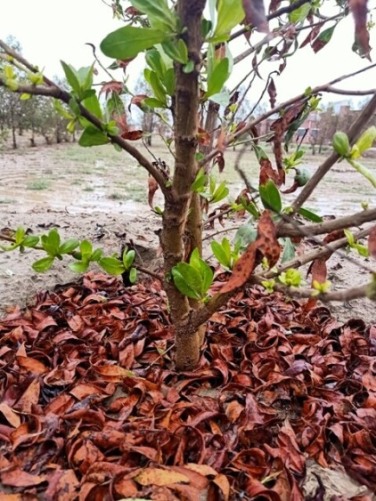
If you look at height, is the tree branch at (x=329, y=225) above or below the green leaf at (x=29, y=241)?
above

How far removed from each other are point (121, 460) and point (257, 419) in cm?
28

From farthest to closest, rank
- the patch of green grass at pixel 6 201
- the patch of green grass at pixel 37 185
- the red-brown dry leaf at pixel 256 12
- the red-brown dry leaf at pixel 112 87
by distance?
the patch of green grass at pixel 37 185
the patch of green grass at pixel 6 201
the red-brown dry leaf at pixel 112 87
the red-brown dry leaf at pixel 256 12

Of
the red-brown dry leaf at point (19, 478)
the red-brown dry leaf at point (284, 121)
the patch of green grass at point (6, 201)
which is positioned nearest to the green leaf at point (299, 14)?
the red-brown dry leaf at point (284, 121)

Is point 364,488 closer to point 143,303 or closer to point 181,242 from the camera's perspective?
point 181,242

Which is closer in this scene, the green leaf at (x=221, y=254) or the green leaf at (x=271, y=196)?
the green leaf at (x=271, y=196)

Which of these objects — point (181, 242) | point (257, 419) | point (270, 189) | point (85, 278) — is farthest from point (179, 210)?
point (85, 278)

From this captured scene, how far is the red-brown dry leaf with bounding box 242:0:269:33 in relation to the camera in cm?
37

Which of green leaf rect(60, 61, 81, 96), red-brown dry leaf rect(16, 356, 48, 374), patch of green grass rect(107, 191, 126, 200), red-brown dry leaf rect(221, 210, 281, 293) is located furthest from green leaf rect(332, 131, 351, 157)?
patch of green grass rect(107, 191, 126, 200)

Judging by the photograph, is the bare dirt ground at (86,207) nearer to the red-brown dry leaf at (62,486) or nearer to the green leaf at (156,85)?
the green leaf at (156,85)

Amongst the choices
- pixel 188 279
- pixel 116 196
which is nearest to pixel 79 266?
pixel 188 279

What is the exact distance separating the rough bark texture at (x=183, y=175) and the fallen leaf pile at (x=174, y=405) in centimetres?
11

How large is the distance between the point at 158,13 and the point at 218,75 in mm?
125

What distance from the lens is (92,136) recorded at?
2.06ft

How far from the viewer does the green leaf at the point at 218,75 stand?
0.58 meters
